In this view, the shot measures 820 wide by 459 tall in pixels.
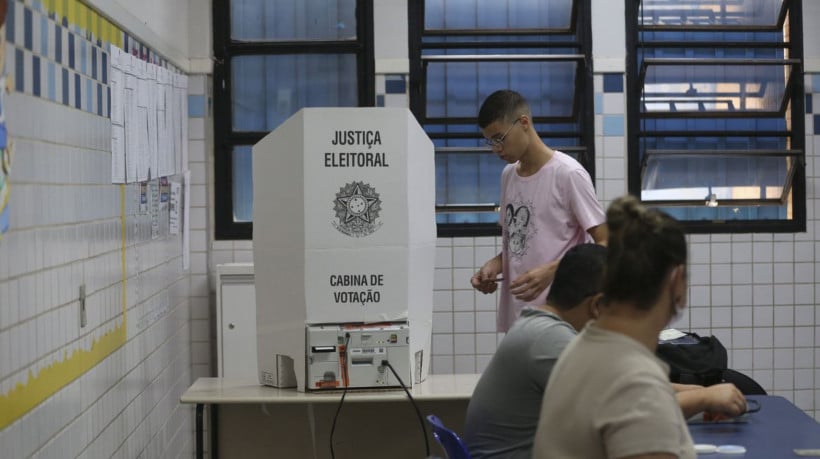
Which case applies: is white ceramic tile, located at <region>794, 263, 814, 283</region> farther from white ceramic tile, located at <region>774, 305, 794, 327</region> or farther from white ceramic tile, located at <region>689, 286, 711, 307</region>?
white ceramic tile, located at <region>689, 286, 711, 307</region>

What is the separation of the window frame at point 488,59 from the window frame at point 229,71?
A: 9.9 inches

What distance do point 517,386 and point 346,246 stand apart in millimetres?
1131

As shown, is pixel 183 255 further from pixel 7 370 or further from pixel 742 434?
pixel 742 434

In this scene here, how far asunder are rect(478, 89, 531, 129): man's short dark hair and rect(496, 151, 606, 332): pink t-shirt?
202 millimetres

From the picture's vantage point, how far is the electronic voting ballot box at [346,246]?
11.3 ft

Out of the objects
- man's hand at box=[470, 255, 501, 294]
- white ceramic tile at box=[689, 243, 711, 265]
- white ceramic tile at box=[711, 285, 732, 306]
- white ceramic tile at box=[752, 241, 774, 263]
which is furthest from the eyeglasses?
white ceramic tile at box=[752, 241, 774, 263]

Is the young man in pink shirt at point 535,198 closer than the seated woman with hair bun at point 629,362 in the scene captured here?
No

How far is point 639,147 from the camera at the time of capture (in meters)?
5.71

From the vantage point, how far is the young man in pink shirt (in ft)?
11.8

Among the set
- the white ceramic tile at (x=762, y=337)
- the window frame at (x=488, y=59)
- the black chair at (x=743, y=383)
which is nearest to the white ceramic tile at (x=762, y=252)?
the white ceramic tile at (x=762, y=337)

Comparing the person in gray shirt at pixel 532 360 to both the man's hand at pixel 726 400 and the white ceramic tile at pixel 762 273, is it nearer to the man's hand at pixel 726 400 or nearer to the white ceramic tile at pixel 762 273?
the man's hand at pixel 726 400

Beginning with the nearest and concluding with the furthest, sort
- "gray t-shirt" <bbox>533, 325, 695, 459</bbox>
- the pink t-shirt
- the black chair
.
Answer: "gray t-shirt" <bbox>533, 325, 695, 459</bbox>, the pink t-shirt, the black chair

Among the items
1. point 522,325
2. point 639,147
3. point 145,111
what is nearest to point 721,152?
point 639,147

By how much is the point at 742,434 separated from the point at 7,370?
6.05 feet
